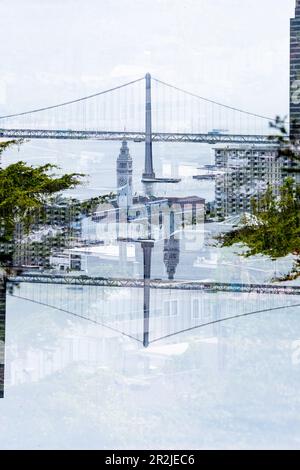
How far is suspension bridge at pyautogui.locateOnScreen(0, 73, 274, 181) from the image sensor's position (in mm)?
3109

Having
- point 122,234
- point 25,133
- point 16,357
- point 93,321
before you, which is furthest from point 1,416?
point 25,133

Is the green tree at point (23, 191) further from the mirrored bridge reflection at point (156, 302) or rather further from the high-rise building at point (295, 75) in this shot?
the high-rise building at point (295, 75)

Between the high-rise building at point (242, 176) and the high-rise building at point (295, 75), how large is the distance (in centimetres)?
15

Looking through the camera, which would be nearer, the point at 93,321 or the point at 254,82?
the point at 254,82

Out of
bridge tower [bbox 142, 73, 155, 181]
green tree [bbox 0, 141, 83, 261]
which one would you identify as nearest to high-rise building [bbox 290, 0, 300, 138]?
bridge tower [bbox 142, 73, 155, 181]

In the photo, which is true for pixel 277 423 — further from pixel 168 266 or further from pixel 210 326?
pixel 168 266

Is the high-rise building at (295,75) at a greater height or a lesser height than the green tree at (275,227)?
greater

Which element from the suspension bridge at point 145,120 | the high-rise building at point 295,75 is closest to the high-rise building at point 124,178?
the suspension bridge at point 145,120

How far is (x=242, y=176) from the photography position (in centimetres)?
321

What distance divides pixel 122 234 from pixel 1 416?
82 cm

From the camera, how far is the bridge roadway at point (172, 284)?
3.26 metres

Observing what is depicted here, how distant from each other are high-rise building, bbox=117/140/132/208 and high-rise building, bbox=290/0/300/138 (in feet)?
2.05

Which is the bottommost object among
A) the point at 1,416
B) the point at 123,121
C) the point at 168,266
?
the point at 1,416

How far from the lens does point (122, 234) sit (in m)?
3.34
